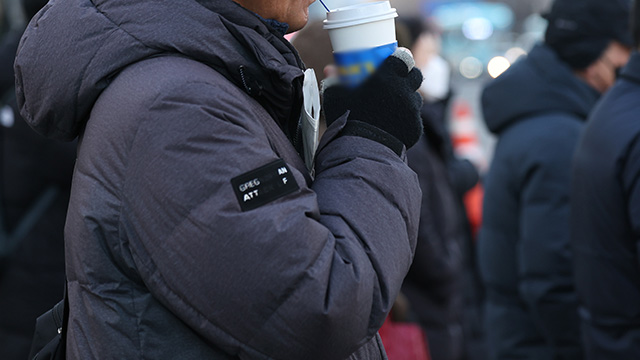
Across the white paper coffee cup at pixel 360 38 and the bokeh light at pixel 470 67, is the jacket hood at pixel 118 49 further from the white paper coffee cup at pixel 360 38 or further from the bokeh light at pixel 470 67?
the bokeh light at pixel 470 67

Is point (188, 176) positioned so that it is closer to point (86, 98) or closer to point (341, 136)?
point (86, 98)

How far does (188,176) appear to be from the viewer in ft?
4.46

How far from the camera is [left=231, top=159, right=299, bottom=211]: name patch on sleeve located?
1.37 metres

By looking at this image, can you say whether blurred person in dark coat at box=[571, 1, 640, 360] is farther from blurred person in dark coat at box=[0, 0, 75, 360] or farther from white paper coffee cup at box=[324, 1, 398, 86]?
blurred person in dark coat at box=[0, 0, 75, 360]

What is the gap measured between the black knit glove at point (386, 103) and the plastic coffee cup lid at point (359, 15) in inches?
4.3

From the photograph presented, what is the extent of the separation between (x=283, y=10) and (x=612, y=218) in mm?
1598

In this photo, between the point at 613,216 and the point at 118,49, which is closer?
the point at 118,49

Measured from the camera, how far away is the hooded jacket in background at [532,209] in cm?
349

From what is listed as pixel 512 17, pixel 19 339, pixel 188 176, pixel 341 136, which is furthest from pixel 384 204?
pixel 512 17

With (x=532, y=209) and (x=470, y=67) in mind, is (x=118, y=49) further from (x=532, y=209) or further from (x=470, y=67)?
(x=470, y=67)

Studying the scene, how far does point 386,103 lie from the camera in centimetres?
166

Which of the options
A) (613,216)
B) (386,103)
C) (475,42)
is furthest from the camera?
(475,42)

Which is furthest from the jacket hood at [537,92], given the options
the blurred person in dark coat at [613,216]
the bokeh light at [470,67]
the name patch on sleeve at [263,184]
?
the bokeh light at [470,67]

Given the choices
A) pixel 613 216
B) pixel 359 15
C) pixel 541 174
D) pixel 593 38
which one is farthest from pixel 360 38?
pixel 593 38
